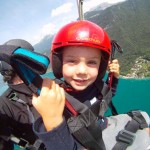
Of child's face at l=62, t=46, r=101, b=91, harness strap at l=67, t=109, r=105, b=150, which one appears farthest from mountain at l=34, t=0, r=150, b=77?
harness strap at l=67, t=109, r=105, b=150

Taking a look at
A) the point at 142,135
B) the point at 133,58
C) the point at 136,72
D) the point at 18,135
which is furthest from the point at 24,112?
the point at 133,58

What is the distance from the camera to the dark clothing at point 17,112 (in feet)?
8.93

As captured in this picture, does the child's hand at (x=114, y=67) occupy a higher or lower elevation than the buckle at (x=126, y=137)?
higher

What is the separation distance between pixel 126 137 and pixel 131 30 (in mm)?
124518

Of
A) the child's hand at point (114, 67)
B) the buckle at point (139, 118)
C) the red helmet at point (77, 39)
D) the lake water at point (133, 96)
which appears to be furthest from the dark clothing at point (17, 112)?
the lake water at point (133, 96)

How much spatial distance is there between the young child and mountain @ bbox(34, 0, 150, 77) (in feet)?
252

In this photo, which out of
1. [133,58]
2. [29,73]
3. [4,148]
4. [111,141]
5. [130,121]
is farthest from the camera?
[133,58]

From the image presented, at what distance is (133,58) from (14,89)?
92.6m

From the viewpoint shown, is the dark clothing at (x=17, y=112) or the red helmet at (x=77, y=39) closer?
the red helmet at (x=77, y=39)

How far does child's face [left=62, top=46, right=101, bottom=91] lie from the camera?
1.81 meters

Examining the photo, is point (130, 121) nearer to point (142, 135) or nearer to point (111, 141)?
point (142, 135)

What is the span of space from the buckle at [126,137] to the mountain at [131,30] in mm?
77129

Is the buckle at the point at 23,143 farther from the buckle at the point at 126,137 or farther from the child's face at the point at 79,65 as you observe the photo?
the buckle at the point at 126,137

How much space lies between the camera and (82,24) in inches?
79.3
